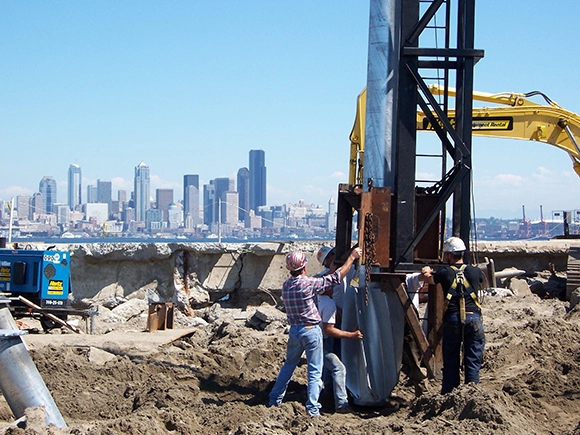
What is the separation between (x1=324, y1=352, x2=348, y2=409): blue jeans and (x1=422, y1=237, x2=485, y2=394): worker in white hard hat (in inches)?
39.2

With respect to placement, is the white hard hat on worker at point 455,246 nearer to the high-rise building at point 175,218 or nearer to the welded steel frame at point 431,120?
the welded steel frame at point 431,120

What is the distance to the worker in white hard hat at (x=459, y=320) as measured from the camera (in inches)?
294

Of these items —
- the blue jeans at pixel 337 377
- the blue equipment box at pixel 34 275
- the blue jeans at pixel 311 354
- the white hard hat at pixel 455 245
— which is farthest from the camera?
the blue equipment box at pixel 34 275

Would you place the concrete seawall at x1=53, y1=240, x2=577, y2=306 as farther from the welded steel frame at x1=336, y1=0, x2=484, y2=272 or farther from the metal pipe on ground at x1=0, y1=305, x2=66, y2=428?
the metal pipe on ground at x1=0, y1=305, x2=66, y2=428

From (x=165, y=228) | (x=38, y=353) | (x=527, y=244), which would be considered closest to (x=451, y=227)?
(x=38, y=353)

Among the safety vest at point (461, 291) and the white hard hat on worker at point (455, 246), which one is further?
the white hard hat on worker at point (455, 246)

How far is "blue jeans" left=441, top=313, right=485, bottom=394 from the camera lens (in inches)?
294

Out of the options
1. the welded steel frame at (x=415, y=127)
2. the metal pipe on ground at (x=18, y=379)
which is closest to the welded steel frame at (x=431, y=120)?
the welded steel frame at (x=415, y=127)

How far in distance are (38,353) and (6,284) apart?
11.9ft

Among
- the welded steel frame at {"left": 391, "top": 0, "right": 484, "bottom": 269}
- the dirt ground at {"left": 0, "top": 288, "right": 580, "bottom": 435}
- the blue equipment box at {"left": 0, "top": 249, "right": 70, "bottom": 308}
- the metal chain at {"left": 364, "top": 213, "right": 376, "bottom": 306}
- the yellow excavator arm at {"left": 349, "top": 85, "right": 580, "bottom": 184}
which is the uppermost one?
the yellow excavator arm at {"left": 349, "top": 85, "right": 580, "bottom": 184}

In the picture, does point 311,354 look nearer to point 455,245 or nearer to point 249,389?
point 455,245

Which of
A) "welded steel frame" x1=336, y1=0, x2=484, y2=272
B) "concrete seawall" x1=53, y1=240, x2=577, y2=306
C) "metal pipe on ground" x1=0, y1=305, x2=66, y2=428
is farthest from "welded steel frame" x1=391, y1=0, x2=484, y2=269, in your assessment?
"concrete seawall" x1=53, y1=240, x2=577, y2=306

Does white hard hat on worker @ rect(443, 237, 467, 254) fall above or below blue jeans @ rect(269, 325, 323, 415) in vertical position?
above

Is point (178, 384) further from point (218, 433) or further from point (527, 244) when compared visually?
point (527, 244)
